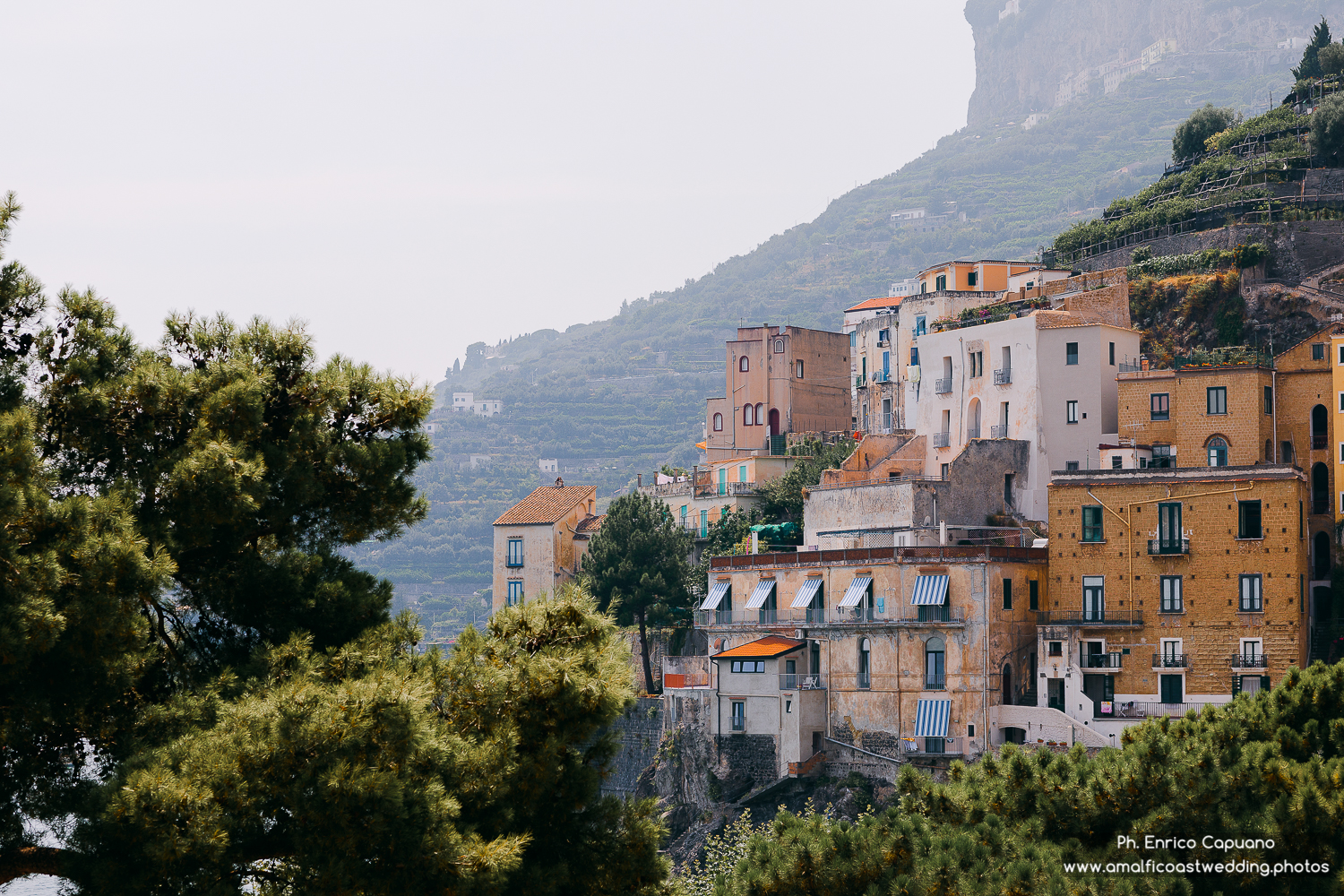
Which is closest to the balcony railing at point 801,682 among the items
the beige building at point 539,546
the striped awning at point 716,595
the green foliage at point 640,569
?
the striped awning at point 716,595

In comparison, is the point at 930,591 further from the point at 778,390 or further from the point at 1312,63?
the point at 1312,63

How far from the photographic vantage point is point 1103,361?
59875 mm

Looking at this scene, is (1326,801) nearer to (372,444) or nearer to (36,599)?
(372,444)

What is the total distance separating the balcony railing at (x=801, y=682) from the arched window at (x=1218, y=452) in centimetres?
1527

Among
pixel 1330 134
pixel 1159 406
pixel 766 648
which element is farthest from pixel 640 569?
pixel 1330 134

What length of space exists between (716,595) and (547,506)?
19.5m

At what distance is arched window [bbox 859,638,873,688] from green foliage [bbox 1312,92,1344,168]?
34.6m

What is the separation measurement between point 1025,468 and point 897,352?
18.1m

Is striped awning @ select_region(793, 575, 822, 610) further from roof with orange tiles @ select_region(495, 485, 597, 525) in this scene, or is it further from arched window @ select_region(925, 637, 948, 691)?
roof with orange tiles @ select_region(495, 485, 597, 525)

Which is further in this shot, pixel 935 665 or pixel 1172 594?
pixel 935 665

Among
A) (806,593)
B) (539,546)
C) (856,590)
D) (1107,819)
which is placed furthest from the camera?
(539,546)

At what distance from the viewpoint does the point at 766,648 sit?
5731 cm

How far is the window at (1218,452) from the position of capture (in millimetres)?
54062

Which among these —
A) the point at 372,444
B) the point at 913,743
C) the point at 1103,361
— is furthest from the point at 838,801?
the point at 372,444
